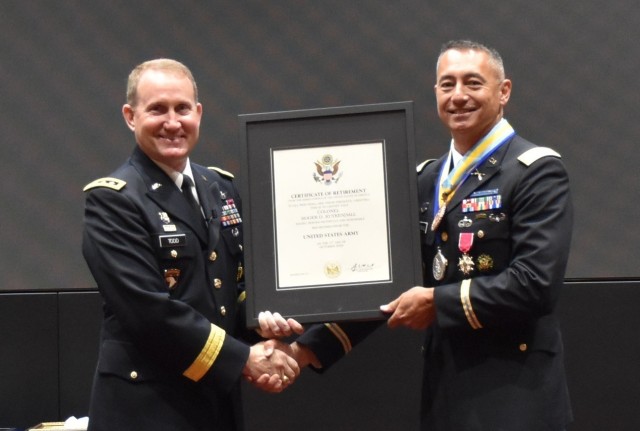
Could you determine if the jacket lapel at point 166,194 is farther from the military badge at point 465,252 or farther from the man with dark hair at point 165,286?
the military badge at point 465,252

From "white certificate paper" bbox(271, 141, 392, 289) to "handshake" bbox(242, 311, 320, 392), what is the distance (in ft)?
0.38

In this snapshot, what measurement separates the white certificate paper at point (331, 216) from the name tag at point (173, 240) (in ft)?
0.91

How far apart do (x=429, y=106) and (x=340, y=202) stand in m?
1.20

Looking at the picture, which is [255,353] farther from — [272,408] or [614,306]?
[614,306]

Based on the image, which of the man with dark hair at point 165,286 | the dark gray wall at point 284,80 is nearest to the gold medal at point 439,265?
the man with dark hair at point 165,286

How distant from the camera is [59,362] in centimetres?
372

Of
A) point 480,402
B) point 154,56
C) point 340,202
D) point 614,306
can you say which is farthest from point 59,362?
point 614,306

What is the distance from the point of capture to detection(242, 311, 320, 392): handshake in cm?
244

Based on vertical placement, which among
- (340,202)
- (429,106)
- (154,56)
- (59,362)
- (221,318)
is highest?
(154,56)

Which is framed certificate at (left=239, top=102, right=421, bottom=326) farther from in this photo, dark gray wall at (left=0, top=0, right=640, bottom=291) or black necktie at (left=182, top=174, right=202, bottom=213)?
dark gray wall at (left=0, top=0, right=640, bottom=291)

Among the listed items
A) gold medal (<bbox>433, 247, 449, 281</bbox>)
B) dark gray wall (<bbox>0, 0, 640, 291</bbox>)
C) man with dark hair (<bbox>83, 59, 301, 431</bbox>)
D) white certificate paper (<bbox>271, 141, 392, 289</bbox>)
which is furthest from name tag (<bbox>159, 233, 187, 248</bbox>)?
dark gray wall (<bbox>0, 0, 640, 291</bbox>)

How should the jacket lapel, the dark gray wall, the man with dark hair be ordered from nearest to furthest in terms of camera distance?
1. the man with dark hair
2. the jacket lapel
3. the dark gray wall

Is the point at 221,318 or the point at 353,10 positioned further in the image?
the point at 353,10

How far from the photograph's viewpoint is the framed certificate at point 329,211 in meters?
2.48
